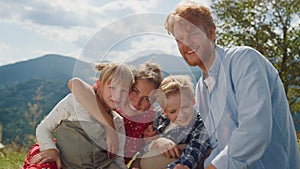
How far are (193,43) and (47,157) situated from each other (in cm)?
135

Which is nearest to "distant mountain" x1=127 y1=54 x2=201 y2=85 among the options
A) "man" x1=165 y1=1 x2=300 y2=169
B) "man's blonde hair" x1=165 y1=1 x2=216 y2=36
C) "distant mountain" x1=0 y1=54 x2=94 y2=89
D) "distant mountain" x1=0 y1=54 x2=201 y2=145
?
"distant mountain" x1=0 y1=54 x2=201 y2=145

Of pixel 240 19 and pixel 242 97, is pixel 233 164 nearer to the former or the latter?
pixel 242 97

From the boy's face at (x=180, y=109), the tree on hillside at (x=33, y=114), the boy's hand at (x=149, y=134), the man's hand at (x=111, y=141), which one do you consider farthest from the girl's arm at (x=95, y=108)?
the tree on hillside at (x=33, y=114)

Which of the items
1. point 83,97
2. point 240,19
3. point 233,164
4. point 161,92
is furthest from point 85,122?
point 240,19

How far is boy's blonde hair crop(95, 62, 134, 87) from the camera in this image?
321 cm

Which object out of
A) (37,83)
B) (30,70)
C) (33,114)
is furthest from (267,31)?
(30,70)

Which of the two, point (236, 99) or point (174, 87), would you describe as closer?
point (236, 99)

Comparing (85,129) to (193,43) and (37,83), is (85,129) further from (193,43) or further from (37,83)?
(37,83)

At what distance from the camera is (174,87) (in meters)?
3.23

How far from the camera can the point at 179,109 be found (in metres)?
3.34

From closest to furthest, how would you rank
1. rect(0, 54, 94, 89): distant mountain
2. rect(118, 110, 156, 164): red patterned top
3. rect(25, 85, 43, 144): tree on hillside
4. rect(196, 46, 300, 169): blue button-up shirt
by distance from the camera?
rect(196, 46, 300, 169): blue button-up shirt, rect(118, 110, 156, 164): red patterned top, rect(25, 85, 43, 144): tree on hillside, rect(0, 54, 94, 89): distant mountain

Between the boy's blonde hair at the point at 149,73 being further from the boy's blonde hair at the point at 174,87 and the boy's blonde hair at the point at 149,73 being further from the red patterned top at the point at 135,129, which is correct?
the red patterned top at the point at 135,129

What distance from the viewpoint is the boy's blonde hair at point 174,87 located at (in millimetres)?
3234

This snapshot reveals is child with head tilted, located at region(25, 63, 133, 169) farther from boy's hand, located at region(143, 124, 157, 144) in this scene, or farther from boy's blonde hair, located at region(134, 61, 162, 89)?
boy's hand, located at region(143, 124, 157, 144)
